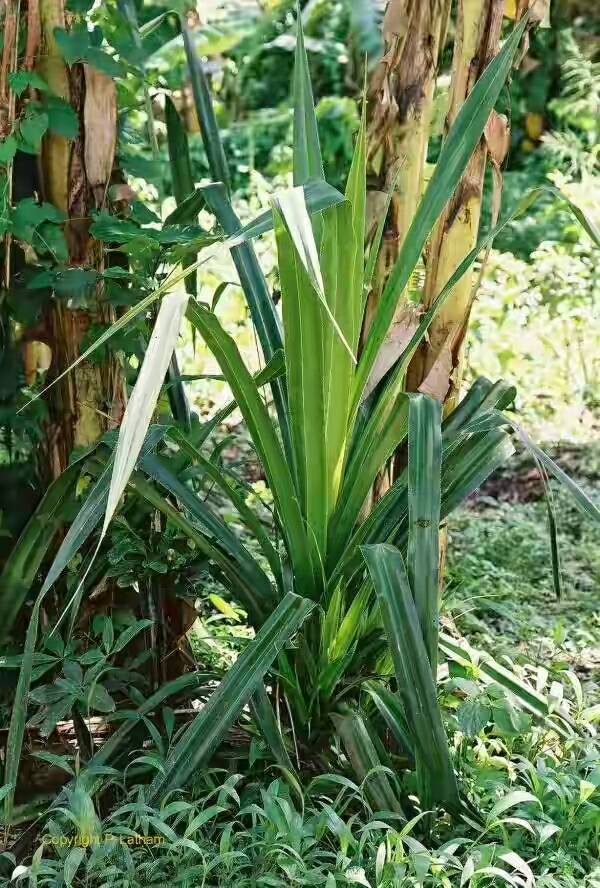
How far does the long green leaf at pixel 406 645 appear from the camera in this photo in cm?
121

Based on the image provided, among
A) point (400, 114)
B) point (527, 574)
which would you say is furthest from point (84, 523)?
point (527, 574)

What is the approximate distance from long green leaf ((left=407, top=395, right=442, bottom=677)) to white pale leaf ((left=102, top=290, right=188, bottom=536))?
0.38 m

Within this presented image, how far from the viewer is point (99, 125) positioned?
5.15ft

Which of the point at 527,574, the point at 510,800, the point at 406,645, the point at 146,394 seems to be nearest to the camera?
the point at 146,394

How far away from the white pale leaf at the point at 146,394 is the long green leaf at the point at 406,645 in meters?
0.38

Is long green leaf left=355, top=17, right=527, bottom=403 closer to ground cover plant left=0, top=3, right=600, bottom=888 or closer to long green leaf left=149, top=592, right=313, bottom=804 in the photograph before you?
ground cover plant left=0, top=3, right=600, bottom=888

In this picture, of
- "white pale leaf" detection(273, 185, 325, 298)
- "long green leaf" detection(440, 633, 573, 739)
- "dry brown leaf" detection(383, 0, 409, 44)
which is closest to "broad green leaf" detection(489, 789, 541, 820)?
"long green leaf" detection(440, 633, 573, 739)

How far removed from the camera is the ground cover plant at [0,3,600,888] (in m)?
1.24

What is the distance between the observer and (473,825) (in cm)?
131

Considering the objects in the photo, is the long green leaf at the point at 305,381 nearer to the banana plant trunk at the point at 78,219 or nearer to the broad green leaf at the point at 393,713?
the broad green leaf at the point at 393,713

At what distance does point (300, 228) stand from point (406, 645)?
1.68 feet

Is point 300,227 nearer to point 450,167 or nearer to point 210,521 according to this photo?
point 450,167

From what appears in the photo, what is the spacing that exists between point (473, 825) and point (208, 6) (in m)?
2.68

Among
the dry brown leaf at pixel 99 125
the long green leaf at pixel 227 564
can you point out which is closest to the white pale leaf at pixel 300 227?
the long green leaf at pixel 227 564
